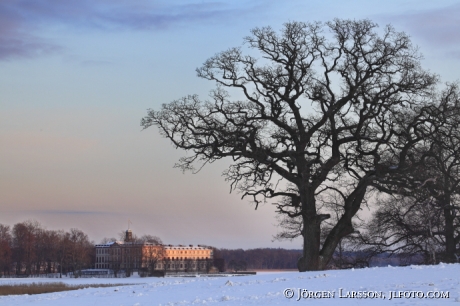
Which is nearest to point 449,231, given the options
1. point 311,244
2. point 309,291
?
point 311,244

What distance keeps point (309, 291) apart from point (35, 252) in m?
152

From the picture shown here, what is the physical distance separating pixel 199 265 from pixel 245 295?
506ft

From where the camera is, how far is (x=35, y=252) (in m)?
158

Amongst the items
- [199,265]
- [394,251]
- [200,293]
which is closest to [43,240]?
[199,265]

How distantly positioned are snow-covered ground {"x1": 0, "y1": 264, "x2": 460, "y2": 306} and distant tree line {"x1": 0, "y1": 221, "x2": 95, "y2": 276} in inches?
5109

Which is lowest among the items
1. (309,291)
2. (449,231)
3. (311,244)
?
(309,291)

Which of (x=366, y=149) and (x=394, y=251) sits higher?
(x=366, y=149)

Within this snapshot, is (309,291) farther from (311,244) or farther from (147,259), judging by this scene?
(147,259)

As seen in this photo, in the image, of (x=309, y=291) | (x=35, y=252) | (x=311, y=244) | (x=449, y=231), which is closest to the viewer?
(x=309, y=291)

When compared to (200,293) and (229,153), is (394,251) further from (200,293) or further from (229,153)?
(200,293)

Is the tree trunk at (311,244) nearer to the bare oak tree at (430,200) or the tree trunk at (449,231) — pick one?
the bare oak tree at (430,200)

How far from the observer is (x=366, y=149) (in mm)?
28484

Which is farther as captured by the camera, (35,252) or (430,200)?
(35,252)

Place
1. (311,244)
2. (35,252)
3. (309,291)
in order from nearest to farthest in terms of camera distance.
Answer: (309,291), (311,244), (35,252)
